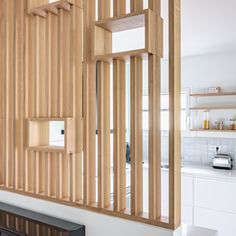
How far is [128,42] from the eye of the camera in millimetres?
3314

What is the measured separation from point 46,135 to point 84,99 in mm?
429

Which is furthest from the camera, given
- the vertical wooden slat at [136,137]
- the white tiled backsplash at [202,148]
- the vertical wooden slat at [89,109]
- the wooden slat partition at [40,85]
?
the white tiled backsplash at [202,148]

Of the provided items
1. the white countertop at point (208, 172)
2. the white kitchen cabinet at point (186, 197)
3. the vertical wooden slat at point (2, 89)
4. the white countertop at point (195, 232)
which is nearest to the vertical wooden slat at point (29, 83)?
the vertical wooden slat at point (2, 89)

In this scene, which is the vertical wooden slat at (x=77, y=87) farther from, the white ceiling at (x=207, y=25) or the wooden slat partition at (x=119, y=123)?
the white ceiling at (x=207, y=25)

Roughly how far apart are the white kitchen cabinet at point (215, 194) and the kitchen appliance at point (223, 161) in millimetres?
345

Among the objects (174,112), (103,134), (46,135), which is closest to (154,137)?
(174,112)

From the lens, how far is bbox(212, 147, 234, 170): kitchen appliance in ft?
12.5

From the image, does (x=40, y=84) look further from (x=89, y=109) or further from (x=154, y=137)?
(x=154, y=137)

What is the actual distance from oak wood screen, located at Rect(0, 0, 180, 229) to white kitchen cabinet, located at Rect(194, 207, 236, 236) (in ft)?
8.75

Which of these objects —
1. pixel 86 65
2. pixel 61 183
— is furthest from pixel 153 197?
pixel 86 65

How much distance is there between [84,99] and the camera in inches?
57.5

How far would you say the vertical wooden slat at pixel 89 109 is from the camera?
56.8 inches

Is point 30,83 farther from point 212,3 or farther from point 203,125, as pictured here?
point 203,125

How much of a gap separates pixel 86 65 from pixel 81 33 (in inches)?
8.4
